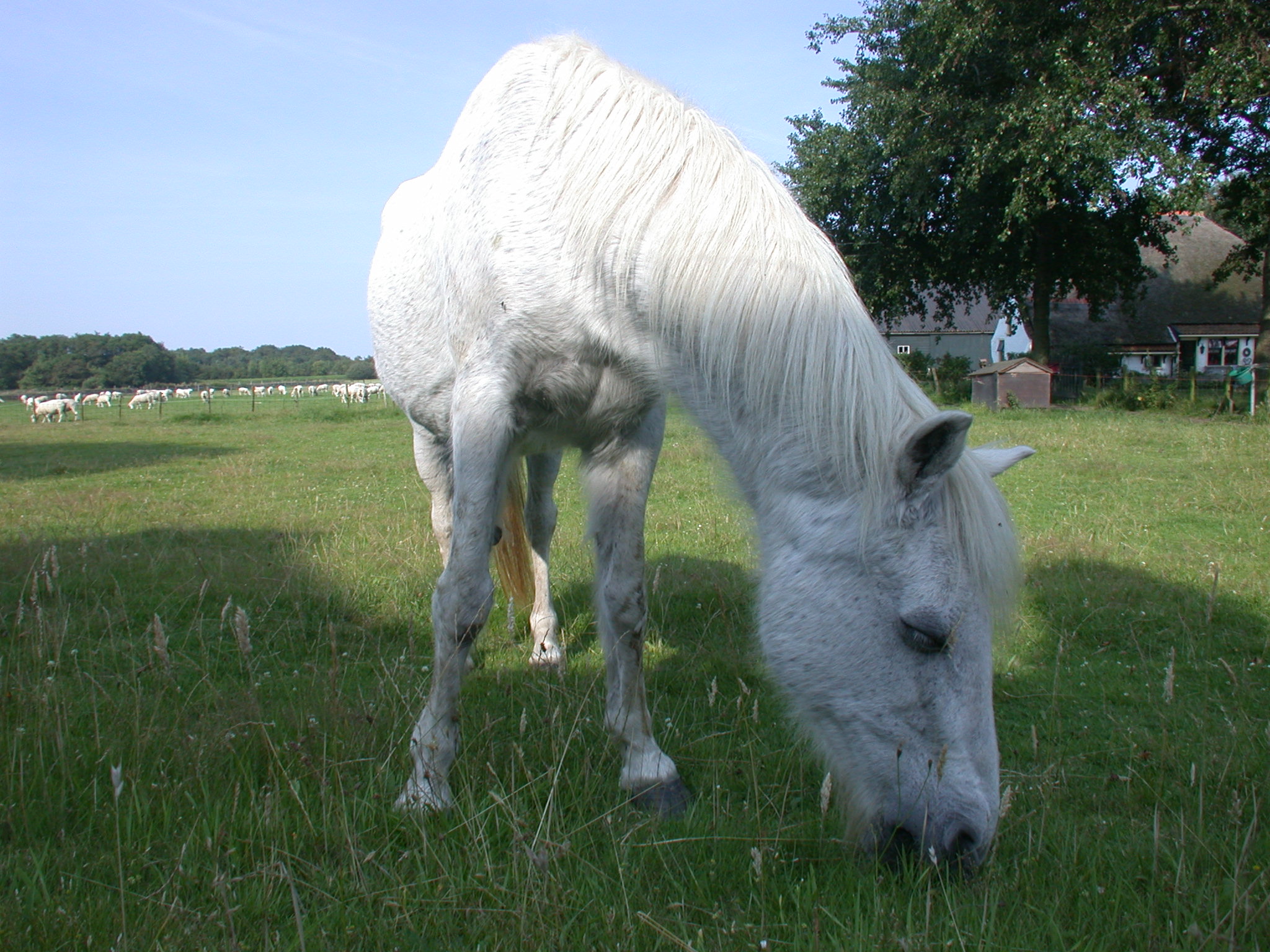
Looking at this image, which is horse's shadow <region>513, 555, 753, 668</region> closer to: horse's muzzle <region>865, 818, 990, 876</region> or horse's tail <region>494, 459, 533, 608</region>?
horse's tail <region>494, 459, 533, 608</region>

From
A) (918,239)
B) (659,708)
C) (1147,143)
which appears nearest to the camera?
(659,708)

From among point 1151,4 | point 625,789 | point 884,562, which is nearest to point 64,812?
point 625,789

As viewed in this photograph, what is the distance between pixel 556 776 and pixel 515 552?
7.13ft

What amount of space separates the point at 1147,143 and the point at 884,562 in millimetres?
20810

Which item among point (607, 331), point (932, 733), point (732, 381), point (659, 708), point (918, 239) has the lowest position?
point (659, 708)

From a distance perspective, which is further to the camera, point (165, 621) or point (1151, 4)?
point (1151, 4)

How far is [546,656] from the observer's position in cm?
412

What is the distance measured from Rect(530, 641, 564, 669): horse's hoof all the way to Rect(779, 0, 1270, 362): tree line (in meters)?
19.2

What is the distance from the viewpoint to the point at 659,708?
350cm

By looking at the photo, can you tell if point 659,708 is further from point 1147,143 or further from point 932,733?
point 1147,143

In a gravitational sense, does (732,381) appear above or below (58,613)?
above

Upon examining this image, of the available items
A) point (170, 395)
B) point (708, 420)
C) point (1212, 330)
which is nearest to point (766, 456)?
point (708, 420)

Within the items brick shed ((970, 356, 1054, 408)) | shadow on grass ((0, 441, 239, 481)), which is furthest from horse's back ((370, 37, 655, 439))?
brick shed ((970, 356, 1054, 408))

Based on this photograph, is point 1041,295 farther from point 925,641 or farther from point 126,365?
point 126,365
